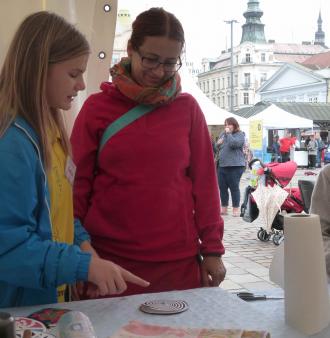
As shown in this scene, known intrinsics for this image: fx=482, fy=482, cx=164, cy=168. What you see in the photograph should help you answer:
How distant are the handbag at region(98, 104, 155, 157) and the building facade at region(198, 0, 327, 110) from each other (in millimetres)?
15035

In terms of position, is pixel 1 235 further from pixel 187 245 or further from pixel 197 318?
pixel 187 245

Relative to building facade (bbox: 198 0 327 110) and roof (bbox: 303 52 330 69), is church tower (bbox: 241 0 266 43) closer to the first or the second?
building facade (bbox: 198 0 327 110)

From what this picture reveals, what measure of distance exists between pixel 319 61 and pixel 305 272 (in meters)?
24.9

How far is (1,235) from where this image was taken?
2.85 ft

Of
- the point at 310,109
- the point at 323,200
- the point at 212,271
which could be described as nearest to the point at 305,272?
the point at 212,271

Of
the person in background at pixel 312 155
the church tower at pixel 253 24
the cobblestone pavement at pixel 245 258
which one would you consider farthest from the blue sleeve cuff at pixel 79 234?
the person in background at pixel 312 155

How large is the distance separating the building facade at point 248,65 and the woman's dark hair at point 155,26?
15.0 metres

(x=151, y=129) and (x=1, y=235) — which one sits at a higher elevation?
(x=151, y=129)

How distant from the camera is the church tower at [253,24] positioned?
448 inches

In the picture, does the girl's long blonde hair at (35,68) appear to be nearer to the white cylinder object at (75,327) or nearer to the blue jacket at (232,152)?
the white cylinder object at (75,327)

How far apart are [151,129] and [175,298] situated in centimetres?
48

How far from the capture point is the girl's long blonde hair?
0.98 m

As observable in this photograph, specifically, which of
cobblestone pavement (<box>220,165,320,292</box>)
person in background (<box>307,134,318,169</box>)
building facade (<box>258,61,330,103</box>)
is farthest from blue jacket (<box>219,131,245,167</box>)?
building facade (<box>258,61,330,103</box>)

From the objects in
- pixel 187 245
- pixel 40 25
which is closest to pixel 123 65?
pixel 40 25
